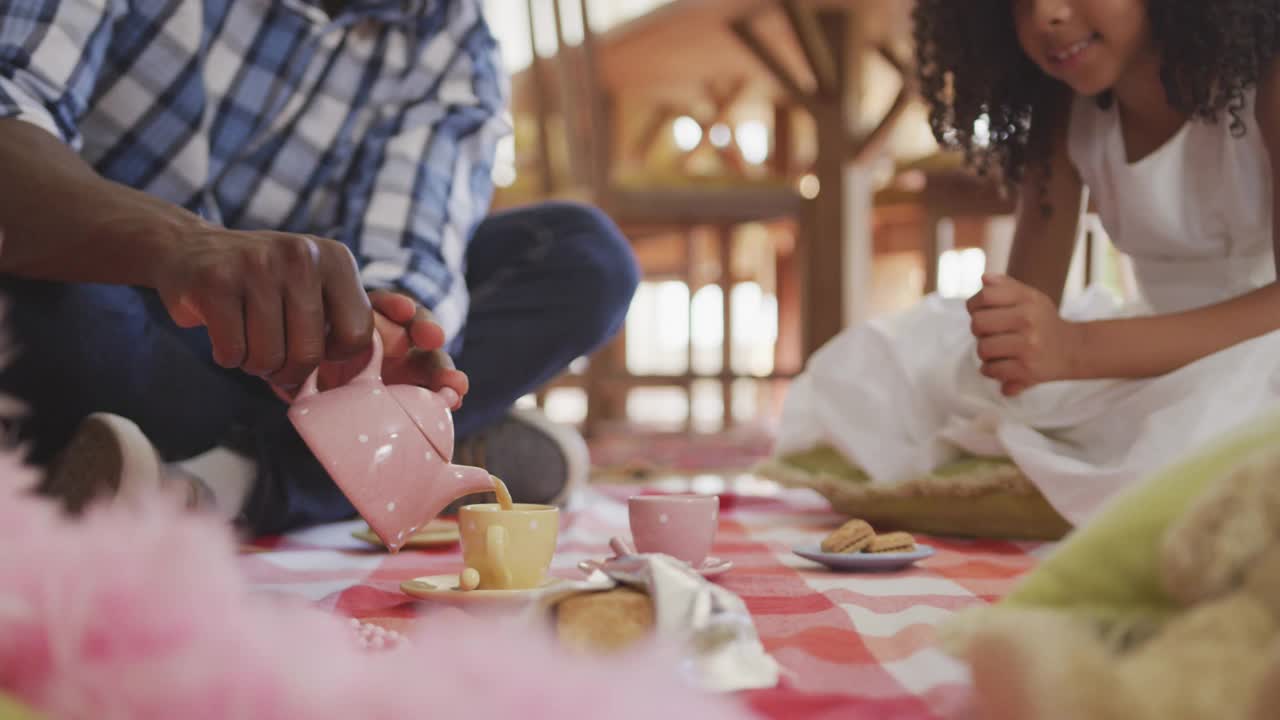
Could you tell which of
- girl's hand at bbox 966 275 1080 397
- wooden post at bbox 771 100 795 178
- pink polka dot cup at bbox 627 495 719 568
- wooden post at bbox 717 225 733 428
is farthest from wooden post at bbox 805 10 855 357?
pink polka dot cup at bbox 627 495 719 568

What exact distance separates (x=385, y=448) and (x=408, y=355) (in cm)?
17

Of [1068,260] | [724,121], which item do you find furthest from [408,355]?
[724,121]

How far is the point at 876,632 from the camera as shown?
2.30ft

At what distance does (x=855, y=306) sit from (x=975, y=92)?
1145 mm

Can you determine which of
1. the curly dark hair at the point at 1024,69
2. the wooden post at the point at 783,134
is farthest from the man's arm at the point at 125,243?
the wooden post at the point at 783,134

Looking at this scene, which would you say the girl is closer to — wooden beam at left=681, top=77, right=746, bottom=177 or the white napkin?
the white napkin

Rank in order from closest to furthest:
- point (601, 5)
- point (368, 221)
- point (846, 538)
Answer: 1. point (846, 538)
2. point (368, 221)
3. point (601, 5)

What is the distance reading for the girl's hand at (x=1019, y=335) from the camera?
1024 mm

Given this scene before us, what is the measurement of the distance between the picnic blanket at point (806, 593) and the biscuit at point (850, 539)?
0.02m

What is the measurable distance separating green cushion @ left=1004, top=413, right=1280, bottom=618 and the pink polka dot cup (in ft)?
1.43

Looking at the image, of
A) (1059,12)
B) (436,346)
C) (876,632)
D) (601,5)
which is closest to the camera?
(876,632)

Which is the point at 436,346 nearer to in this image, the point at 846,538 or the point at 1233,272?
the point at 846,538

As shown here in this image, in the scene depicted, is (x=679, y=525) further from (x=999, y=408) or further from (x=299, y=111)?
(x=299, y=111)

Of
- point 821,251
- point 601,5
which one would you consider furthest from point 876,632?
point 601,5
